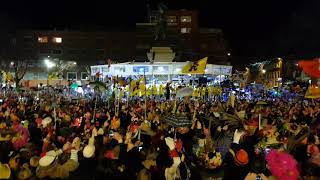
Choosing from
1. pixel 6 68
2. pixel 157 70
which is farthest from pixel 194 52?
pixel 157 70

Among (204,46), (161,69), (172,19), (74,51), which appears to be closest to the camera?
(161,69)

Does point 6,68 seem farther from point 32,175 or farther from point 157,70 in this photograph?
point 32,175

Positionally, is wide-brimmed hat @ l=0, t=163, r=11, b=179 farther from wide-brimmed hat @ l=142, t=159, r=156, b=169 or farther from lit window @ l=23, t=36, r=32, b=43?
lit window @ l=23, t=36, r=32, b=43

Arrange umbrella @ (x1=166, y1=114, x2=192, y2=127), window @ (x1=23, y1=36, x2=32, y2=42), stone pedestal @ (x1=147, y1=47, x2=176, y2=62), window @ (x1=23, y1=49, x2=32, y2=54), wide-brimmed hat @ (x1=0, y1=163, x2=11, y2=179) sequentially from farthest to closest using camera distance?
window @ (x1=23, y1=36, x2=32, y2=42)
window @ (x1=23, y1=49, x2=32, y2=54)
stone pedestal @ (x1=147, y1=47, x2=176, y2=62)
umbrella @ (x1=166, y1=114, x2=192, y2=127)
wide-brimmed hat @ (x1=0, y1=163, x2=11, y2=179)

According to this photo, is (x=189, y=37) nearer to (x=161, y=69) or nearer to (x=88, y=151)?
(x=161, y=69)

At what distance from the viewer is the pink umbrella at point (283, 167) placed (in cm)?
583

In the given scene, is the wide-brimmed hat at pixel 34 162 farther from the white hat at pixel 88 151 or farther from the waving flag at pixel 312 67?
the waving flag at pixel 312 67

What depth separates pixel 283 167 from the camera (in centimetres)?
586

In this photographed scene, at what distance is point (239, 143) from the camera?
8234 millimetres

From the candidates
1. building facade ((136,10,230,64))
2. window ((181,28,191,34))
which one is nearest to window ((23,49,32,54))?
building facade ((136,10,230,64))

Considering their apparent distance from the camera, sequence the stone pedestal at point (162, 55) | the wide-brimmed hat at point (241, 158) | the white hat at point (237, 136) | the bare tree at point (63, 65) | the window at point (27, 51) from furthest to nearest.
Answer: the window at point (27, 51) < the bare tree at point (63, 65) < the stone pedestal at point (162, 55) < the white hat at point (237, 136) < the wide-brimmed hat at point (241, 158)

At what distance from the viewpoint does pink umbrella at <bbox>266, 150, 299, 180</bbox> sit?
5.83 m

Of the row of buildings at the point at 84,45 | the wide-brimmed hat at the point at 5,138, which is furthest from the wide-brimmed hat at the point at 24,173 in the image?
the row of buildings at the point at 84,45

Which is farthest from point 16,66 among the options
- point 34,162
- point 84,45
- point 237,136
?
point 237,136
